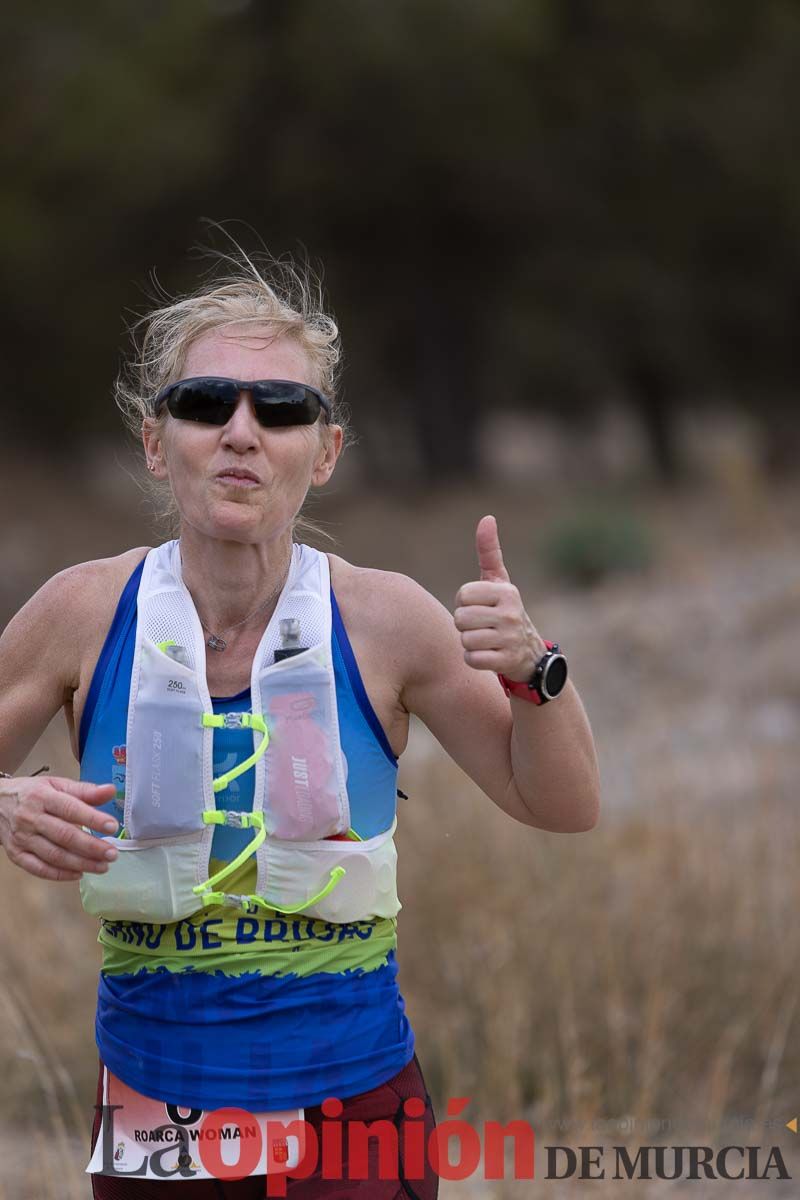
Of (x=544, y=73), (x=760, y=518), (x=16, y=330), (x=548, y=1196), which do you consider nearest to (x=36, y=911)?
(x=548, y=1196)

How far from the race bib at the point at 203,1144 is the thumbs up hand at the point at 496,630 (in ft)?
2.22

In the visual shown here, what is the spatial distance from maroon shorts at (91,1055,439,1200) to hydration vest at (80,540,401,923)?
10.5 inches

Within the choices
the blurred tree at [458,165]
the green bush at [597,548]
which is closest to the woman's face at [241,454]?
the green bush at [597,548]

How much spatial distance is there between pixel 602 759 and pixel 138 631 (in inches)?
173

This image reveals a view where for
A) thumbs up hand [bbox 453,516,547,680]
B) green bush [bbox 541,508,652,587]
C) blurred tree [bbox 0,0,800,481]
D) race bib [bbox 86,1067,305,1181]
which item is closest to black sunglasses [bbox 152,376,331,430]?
thumbs up hand [bbox 453,516,547,680]

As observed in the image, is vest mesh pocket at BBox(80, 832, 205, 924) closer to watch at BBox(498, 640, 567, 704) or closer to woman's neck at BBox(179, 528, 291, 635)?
woman's neck at BBox(179, 528, 291, 635)

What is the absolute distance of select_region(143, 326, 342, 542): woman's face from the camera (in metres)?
2.04

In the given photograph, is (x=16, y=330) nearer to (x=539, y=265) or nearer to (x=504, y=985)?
(x=539, y=265)

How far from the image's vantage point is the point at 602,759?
6223mm

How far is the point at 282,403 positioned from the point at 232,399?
0.07m

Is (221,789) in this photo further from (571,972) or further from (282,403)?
(571,972)

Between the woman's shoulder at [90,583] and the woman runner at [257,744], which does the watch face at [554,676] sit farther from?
the woman's shoulder at [90,583]

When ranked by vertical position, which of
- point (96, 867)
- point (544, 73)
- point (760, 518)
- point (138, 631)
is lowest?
point (96, 867)

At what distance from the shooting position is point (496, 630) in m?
1.91
